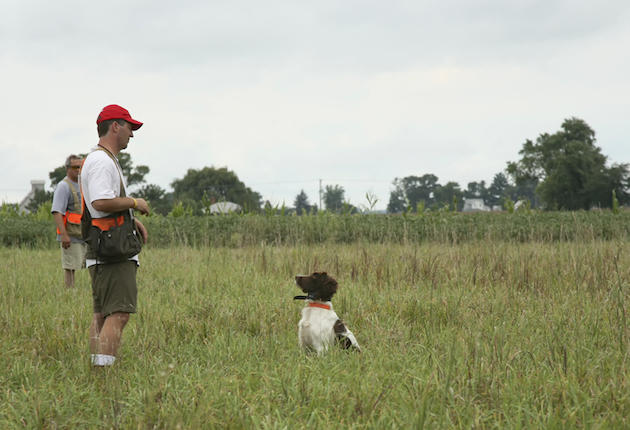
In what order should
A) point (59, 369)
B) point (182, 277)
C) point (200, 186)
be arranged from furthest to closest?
point (200, 186)
point (182, 277)
point (59, 369)

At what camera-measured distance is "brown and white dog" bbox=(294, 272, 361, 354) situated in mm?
3861

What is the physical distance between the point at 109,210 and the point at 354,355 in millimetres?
2031

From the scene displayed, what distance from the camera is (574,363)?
136 inches

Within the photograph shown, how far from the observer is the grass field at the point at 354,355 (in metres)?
2.89

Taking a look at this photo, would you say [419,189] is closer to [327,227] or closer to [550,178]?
[550,178]

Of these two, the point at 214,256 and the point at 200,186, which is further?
the point at 200,186

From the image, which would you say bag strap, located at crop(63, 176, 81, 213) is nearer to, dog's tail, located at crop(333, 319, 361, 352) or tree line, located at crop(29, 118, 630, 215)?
dog's tail, located at crop(333, 319, 361, 352)

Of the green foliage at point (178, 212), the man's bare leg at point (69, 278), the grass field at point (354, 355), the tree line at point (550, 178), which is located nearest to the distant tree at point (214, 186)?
the tree line at point (550, 178)

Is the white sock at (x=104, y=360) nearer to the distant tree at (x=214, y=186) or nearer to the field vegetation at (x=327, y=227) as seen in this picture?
the field vegetation at (x=327, y=227)

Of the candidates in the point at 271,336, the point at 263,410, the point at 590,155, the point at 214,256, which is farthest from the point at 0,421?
the point at 590,155

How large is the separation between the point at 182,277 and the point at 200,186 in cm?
6210

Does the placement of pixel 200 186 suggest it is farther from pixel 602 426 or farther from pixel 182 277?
pixel 602 426

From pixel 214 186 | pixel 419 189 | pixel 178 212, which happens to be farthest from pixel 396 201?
pixel 178 212

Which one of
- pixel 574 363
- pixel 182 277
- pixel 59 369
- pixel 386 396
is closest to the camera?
pixel 386 396
